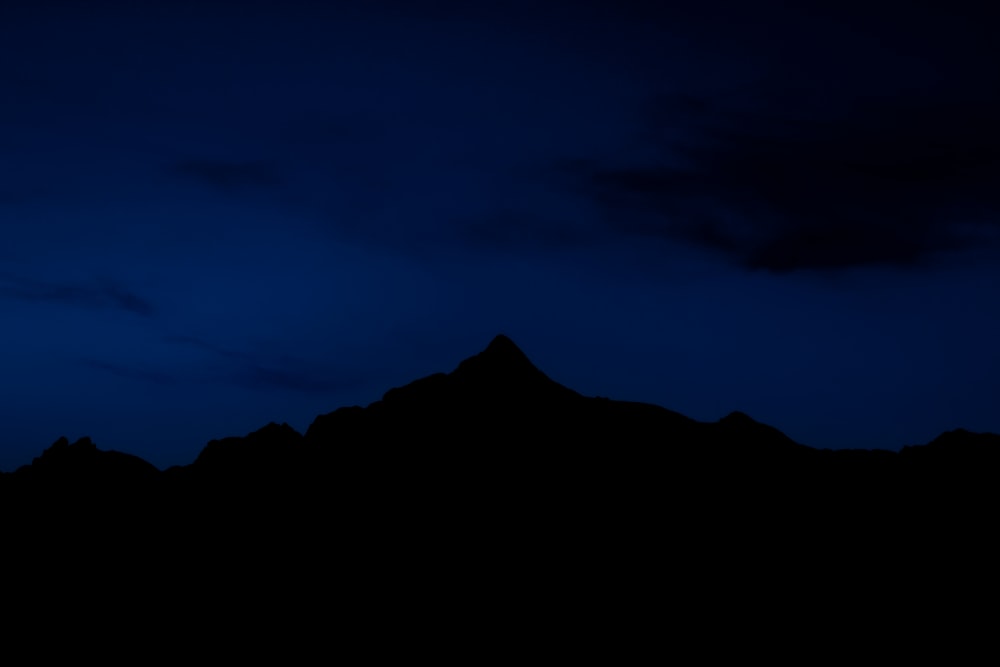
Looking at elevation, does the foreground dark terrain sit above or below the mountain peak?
below

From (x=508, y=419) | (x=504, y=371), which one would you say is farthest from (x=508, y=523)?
(x=504, y=371)

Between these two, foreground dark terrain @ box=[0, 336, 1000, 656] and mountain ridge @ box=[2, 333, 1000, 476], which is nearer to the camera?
foreground dark terrain @ box=[0, 336, 1000, 656]

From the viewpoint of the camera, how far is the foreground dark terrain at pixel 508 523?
4491 centimetres

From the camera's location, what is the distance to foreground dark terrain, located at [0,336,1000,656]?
4491 centimetres

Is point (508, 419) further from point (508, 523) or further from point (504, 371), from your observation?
point (508, 523)

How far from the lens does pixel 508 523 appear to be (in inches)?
1934

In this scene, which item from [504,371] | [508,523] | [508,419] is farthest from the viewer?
[504,371]

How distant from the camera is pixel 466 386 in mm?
56375

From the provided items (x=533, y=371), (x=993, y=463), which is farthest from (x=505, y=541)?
(x=993, y=463)

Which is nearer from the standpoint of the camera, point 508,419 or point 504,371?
point 508,419

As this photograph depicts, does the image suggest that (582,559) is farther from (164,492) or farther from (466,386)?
(164,492)

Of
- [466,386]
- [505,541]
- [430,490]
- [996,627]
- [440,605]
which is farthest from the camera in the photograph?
[466,386]

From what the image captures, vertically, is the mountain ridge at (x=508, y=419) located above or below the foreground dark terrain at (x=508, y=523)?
above

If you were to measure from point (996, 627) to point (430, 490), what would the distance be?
28.2 m
